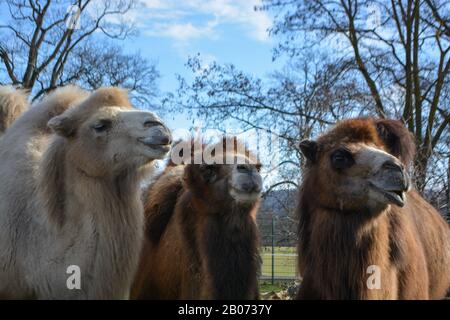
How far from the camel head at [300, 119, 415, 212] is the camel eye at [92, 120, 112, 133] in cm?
192

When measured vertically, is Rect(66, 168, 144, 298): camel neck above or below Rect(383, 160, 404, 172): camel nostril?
below

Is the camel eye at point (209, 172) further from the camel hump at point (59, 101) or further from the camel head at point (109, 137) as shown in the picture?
the camel hump at point (59, 101)

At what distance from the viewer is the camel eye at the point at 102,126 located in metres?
5.21

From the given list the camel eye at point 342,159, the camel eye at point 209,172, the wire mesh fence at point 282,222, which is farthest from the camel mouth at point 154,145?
the wire mesh fence at point 282,222

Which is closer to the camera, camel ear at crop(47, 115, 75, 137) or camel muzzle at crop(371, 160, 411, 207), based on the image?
camel muzzle at crop(371, 160, 411, 207)

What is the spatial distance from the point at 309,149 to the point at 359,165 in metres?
0.70

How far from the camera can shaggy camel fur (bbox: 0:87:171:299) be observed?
497 cm

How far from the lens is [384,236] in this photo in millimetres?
5375

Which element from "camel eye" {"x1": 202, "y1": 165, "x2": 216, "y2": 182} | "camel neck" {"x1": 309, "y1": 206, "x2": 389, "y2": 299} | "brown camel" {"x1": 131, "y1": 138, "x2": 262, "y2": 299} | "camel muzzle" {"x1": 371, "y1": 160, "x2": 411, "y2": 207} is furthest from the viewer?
"camel eye" {"x1": 202, "y1": 165, "x2": 216, "y2": 182}

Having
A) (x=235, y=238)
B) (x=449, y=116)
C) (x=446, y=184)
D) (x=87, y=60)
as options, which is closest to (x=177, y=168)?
(x=235, y=238)

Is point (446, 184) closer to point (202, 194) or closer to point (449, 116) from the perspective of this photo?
point (449, 116)

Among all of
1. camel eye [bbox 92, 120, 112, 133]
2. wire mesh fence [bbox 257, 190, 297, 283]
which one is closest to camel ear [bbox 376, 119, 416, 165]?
wire mesh fence [bbox 257, 190, 297, 283]

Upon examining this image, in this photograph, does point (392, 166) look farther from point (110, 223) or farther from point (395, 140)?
point (110, 223)

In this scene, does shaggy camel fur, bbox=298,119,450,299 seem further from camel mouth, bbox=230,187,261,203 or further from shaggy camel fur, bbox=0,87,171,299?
shaggy camel fur, bbox=0,87,171,299
